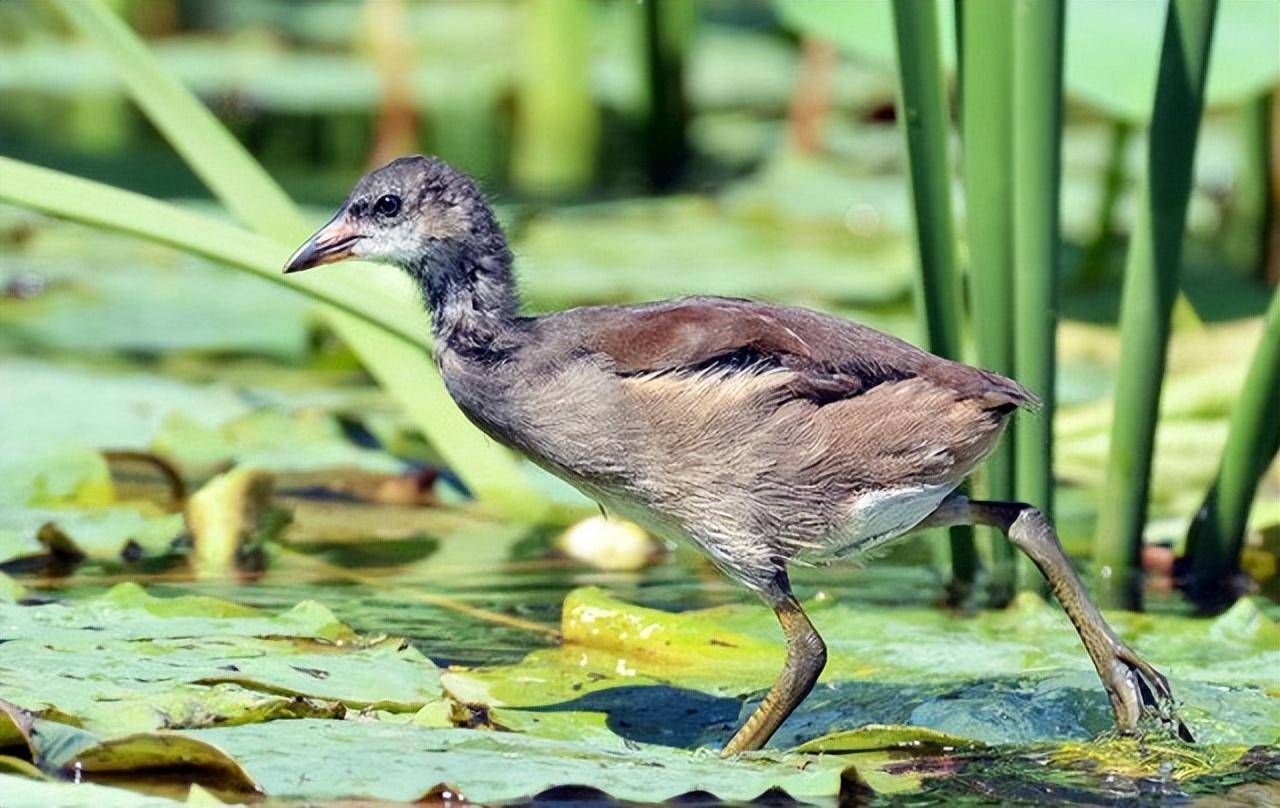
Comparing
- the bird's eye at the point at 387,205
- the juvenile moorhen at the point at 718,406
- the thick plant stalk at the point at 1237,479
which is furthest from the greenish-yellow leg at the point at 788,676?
the thick plant stalk at the point at 1237,479

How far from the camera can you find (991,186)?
4496 millimetres

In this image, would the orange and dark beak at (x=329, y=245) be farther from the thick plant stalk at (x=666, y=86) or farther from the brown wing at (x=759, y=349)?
the thick plant stalk at (x=666, y=86)

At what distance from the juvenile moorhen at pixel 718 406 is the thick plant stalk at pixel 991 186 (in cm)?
71

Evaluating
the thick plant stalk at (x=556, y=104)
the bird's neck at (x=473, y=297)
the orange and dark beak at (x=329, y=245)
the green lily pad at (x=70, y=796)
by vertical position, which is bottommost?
the green lily pad at (x=70, y=796)

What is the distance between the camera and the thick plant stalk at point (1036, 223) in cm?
430

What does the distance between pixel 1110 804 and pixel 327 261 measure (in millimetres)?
1624

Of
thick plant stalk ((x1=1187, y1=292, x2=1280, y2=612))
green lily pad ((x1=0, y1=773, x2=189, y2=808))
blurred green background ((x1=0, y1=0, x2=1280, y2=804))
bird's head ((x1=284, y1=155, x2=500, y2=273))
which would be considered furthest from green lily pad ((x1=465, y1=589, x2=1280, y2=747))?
green lily pad ((x1=0, y1=773, x2=189, y2=808))

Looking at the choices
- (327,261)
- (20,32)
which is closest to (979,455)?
(327,261)

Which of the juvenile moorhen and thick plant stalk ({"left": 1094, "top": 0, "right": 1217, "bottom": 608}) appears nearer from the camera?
the juvenile moorhen

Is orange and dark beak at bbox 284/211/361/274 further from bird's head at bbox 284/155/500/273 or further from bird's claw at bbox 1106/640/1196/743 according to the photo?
bird's claw at bbox 1106/640/1196/743

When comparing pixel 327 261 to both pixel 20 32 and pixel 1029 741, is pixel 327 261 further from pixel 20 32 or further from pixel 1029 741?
pixel 20 32

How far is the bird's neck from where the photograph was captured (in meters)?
3.83

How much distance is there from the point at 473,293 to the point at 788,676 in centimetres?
86

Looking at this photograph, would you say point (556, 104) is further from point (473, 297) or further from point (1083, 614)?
point (1083, 614)
